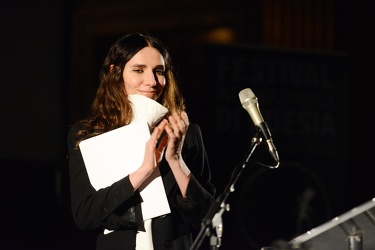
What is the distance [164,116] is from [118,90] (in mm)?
197

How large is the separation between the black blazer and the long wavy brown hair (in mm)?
81

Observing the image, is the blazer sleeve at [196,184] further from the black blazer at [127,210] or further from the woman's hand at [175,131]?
the woman's hand at [175,131]

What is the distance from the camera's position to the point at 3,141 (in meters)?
4.79

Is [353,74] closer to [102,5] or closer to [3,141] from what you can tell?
[102,5]

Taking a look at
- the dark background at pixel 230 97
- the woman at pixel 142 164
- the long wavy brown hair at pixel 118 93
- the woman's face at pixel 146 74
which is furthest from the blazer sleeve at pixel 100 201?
Answer: the dark background at pixel 230 97

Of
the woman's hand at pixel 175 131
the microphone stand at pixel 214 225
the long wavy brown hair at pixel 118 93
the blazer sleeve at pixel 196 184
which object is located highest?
the long wavy brown hair at pixel 118 93

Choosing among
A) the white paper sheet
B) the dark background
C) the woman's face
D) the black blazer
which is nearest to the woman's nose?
the woman's face

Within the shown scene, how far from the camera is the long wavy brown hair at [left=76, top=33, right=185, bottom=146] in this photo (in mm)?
2240

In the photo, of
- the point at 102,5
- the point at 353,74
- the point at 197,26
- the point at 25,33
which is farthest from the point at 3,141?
the point at 353,74

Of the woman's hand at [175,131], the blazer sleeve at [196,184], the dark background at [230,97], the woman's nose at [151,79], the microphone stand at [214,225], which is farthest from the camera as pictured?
the dark background at [230,97]

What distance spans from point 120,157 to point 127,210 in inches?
6.3

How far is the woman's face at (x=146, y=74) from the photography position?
2.24m

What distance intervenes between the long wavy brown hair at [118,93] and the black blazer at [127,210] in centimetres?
8

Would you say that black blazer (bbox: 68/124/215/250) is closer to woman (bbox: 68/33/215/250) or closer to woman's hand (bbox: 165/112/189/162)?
woman (bbox: 68/33/215/250)
